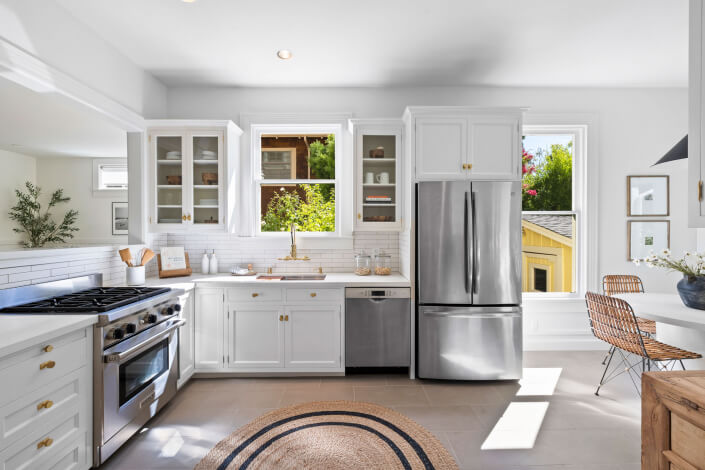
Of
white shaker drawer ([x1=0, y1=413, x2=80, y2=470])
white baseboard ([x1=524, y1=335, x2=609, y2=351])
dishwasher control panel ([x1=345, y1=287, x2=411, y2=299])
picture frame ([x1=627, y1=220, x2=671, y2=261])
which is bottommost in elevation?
white baseboard ([x1=524, y1=335, x2=609, y2=351])

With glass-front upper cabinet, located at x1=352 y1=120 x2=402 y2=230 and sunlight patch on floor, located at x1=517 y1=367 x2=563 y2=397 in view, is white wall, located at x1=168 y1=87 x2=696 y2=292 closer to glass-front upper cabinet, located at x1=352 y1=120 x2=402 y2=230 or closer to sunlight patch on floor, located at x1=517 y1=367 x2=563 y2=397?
glass-front upper cabinet, located at x1=352 y1=120 x2=402 y2=230

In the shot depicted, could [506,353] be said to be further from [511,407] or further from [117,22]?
[117,22]

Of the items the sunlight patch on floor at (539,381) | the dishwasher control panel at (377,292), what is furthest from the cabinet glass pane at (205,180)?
the sunlight patch on floor at (539,381)

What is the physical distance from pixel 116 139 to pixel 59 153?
799mm

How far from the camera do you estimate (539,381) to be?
3.34 meters

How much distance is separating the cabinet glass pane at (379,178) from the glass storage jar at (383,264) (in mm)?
406

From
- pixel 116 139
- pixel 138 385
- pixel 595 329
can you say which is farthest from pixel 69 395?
pixel 595 329

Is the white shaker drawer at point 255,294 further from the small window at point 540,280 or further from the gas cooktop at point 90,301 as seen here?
the small window at point 540,280

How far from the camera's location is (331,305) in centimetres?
338

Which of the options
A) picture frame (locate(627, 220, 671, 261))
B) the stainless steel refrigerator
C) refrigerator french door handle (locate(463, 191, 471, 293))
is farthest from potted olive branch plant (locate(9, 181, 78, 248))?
picture frame (locate(627, 220, 671, 261))

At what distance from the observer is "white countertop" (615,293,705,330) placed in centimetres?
206

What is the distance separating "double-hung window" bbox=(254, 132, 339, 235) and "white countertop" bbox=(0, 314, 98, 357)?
2.29 m

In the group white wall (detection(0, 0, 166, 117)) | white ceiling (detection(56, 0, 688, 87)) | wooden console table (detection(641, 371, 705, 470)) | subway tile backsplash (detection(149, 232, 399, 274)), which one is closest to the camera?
wooden console table (detection(641, 371, 705, 470))

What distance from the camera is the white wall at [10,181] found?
7.16ft
